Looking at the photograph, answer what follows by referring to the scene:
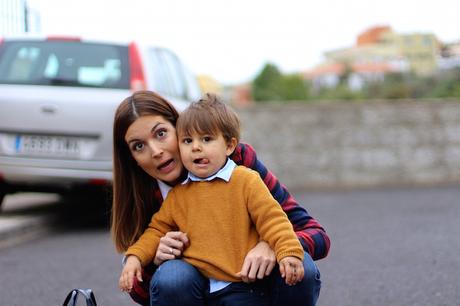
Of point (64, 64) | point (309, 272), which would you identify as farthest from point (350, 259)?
point (64, 64)

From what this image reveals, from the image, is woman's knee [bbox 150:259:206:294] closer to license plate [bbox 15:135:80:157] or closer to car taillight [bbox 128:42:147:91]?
license plate [bbox 15:135:80:157]

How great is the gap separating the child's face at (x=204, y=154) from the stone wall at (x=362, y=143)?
843 centimetres

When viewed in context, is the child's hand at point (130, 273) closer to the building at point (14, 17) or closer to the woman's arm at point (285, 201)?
the woman's arm at point (285, 201)

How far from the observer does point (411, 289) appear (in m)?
4.15

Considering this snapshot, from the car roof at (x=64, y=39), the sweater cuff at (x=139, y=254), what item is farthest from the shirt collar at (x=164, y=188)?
the car roof at (x=64, y=39)

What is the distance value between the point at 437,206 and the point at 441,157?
2.73 meters

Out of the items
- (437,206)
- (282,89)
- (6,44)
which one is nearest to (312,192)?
(437,206)

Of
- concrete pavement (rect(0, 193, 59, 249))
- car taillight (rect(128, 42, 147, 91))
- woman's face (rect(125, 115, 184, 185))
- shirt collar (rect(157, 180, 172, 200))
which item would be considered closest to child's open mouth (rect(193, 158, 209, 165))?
woman's face (rect(125, 115, 184, 185))

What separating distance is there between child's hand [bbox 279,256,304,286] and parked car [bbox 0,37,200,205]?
428 centimetres

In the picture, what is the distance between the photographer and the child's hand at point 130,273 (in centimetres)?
248

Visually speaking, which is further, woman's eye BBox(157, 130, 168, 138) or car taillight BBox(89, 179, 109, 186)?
car taillight BBox(89, 179, 109, 186)

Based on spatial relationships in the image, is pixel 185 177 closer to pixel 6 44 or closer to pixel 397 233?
pixel 397 233

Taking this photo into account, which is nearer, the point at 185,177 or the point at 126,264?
the point at 126,264

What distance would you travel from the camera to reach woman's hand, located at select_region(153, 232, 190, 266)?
250 cm
